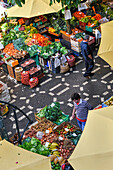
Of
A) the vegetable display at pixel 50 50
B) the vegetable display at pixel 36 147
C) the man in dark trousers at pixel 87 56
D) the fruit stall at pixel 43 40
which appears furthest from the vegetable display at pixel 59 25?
the vegetable display at pixel 36 147

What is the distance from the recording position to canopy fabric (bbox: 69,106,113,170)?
173 inches

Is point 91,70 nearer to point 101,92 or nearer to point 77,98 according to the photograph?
point 101,92

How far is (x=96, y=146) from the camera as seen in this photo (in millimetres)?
4664

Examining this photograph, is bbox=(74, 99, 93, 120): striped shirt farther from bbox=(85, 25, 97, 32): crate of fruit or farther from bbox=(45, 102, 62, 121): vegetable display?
bbox=(85, 25, 97, 32): crate of fruit

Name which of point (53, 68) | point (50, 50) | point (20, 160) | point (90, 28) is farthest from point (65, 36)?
point (20, 160)

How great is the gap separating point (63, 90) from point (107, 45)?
2951 mm

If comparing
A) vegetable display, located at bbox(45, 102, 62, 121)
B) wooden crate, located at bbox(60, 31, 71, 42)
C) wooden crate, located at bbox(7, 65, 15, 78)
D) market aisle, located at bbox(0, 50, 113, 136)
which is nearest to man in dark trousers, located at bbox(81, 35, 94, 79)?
market aisle, located at bbox(0, 50, 113, 136)

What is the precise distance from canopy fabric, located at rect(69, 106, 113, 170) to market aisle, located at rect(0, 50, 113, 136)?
3404 mm

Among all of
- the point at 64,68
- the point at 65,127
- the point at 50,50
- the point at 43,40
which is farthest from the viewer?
the point at 43,40

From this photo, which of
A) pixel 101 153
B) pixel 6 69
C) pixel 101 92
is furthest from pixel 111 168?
pixel 6 69

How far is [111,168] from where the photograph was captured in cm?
421

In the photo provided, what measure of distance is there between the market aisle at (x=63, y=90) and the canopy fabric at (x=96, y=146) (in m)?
3.40

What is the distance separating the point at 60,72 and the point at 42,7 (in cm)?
284

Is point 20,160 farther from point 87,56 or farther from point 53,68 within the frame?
point 53,68
